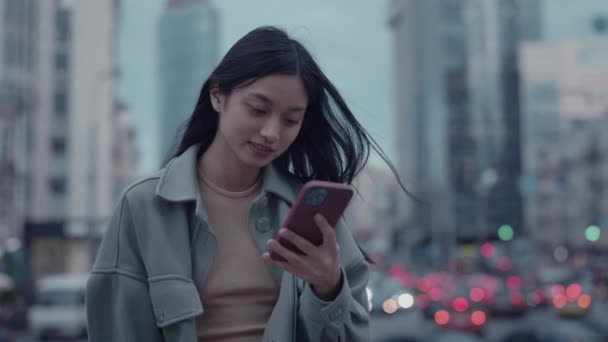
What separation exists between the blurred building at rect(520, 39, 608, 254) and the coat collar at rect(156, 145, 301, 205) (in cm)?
8471

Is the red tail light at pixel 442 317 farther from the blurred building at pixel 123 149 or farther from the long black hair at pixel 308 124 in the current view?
the blurred building at pixel 123 149

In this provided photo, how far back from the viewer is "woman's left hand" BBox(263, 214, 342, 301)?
237cm

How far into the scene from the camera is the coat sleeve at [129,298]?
254cm

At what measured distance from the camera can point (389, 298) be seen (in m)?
34.8

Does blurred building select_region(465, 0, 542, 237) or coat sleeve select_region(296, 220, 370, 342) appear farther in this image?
blurred building select_region(465, 0, 542, 237)

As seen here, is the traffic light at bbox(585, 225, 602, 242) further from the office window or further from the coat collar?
the office window

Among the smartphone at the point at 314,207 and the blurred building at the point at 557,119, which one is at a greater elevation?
the smartphone at the point at 314,207

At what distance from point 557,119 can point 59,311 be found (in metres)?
79.9

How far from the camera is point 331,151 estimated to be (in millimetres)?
3006

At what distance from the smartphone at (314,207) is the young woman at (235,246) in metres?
0.02

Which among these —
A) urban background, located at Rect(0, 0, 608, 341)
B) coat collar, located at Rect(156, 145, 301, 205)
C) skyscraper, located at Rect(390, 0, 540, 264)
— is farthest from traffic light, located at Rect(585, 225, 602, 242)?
skyscraper, located at Rect(390, 0, 540, 264)

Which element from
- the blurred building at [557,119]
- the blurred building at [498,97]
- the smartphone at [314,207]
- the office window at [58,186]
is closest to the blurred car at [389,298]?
the smartphone at [314,207]

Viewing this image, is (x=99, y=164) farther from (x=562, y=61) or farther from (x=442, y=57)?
(x=442, y=57)

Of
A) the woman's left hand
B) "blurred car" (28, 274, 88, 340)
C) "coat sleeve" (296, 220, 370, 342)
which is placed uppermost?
the woman's left hand
